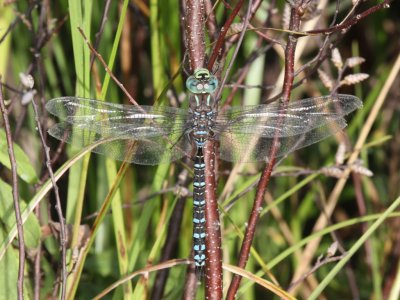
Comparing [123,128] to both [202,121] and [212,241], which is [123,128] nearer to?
[202,121]

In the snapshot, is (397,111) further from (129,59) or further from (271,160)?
(271,160)

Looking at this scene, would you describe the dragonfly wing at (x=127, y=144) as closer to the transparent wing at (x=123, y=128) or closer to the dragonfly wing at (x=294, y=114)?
the transparent wing at (x=123, y=128)

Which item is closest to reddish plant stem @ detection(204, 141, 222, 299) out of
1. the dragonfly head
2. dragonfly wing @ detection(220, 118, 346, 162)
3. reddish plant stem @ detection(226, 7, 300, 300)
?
reddish plant stem @ detection(226, 7, 300, 300)

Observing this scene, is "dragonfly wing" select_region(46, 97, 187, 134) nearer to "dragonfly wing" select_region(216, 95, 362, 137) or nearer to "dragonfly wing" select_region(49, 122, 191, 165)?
"dragonfly wing" select_region(49, 122, 191, 165)

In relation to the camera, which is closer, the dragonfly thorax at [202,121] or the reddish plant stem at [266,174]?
the reddish plant stem at [266,174]

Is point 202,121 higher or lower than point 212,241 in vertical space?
higher

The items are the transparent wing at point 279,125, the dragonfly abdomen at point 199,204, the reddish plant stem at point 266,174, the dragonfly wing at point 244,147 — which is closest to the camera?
the reddish plant stem at point 266,174

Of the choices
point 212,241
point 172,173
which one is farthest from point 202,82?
point 172,173

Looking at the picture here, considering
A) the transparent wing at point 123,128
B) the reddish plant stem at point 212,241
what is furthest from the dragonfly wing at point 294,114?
the reddish plant stem at point 212,241
